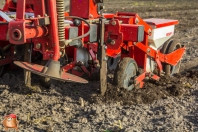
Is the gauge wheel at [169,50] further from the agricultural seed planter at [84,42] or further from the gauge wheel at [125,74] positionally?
the gauge wheel at [125,74]

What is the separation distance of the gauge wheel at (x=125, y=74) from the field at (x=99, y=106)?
11 cm

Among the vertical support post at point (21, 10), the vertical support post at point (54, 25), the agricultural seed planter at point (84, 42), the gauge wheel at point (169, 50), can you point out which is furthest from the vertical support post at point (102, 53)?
the gauge wheel at point (169, 50)

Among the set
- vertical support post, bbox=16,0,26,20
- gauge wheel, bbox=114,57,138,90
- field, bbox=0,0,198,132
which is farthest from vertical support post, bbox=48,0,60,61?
gauge wheel, bbox=114,57,138,90

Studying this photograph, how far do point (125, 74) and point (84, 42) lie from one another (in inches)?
27.2

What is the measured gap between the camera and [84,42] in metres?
4.91

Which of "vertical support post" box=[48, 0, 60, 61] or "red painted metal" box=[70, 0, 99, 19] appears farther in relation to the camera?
"red painted metal" box=[70, 0, 99, 19]

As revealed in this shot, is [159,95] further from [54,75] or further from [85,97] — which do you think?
[54,75]

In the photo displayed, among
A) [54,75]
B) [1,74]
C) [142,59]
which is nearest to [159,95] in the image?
[142,59]

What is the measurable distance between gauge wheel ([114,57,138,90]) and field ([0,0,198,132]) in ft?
0.36

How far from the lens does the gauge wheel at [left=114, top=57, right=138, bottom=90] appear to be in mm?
4924

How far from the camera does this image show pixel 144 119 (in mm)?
4254

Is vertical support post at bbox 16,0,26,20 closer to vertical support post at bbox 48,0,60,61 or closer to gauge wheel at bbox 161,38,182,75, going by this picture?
vertical support post at bbox 48,0,60,61

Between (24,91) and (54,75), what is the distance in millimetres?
1279

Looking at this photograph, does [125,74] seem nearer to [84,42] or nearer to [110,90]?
[110,90]
